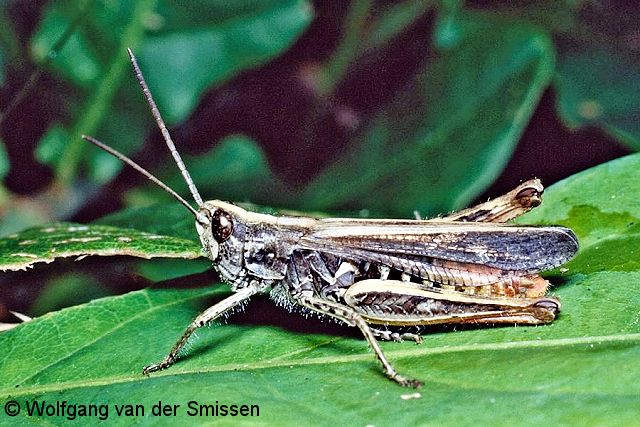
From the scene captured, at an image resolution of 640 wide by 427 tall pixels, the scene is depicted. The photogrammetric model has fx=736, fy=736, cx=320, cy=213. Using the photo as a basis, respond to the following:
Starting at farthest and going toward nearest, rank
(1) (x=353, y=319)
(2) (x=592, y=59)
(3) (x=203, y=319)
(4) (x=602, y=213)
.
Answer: (2) (x=592, y=59) → (4) (x=602, y=213) → (3) (x=203, y=319) → (1) (x=353, y=319)

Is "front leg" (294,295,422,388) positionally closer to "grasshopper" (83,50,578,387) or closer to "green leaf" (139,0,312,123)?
"grasshopper" (83,50,578,387)

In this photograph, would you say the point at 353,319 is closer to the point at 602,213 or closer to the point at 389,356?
the point at 389,356

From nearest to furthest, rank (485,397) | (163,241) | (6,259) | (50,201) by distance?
(485,397) < (6,259) < (163,241) < (50,201)

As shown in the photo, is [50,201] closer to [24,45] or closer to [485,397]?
[24,45]

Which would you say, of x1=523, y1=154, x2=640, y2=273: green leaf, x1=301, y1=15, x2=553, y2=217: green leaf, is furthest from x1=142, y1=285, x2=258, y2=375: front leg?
x1=301, y1=15, x2=553, y2=217: green leaf

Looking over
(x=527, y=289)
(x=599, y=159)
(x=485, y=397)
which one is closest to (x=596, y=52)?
(x=599, y=159)

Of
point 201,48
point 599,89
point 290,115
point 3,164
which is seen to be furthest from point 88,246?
point 599,89
